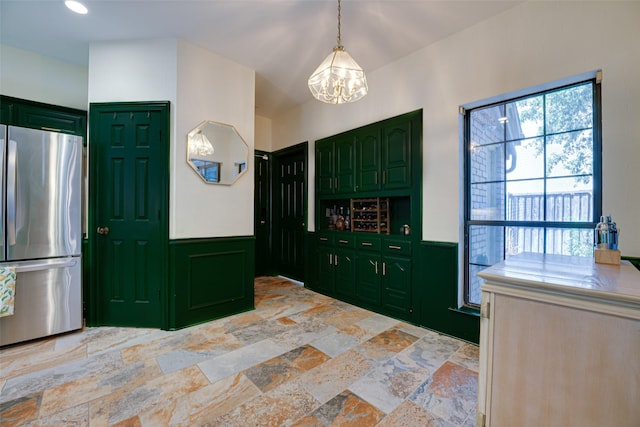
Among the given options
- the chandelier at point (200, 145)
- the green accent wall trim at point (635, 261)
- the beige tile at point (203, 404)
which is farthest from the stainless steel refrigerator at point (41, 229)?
the green accent wall trim at point (635, 261)

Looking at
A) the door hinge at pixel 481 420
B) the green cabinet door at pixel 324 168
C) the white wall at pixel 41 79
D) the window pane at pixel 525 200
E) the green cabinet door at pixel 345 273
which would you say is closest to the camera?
the door hinge at pixel 481 420

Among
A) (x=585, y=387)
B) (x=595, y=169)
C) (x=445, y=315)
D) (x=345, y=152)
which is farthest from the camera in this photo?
(x=345, y=152)

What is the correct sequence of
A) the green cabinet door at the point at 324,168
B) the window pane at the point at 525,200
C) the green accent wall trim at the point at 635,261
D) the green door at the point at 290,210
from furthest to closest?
Result: 1. the green door at the point at 290,210
2. the green cabinet door at the point at 324,168
3. the window pane at the point at 525,200
4. the green accent wall trim at the point at 635,261

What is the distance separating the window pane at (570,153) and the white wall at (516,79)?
0.15 m

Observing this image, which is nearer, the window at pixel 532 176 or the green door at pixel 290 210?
the window at pixel 532 176

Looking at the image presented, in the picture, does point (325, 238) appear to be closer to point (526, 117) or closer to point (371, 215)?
point (371, 215)

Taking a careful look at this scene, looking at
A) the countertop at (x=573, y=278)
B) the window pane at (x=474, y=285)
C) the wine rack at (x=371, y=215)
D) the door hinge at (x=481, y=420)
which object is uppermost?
the wine rack at (x=371, y=215)

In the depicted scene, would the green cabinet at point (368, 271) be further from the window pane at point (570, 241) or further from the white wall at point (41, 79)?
the white wall at point (41, 79)

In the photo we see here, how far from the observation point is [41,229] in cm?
243

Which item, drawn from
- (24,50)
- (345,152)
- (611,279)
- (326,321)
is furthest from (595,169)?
(24,50)

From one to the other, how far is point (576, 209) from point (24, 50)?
565 cm

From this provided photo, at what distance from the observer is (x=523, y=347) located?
42.3 inches

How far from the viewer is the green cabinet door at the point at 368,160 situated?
3.17 meters

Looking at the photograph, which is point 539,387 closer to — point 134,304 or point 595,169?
point 595,169
